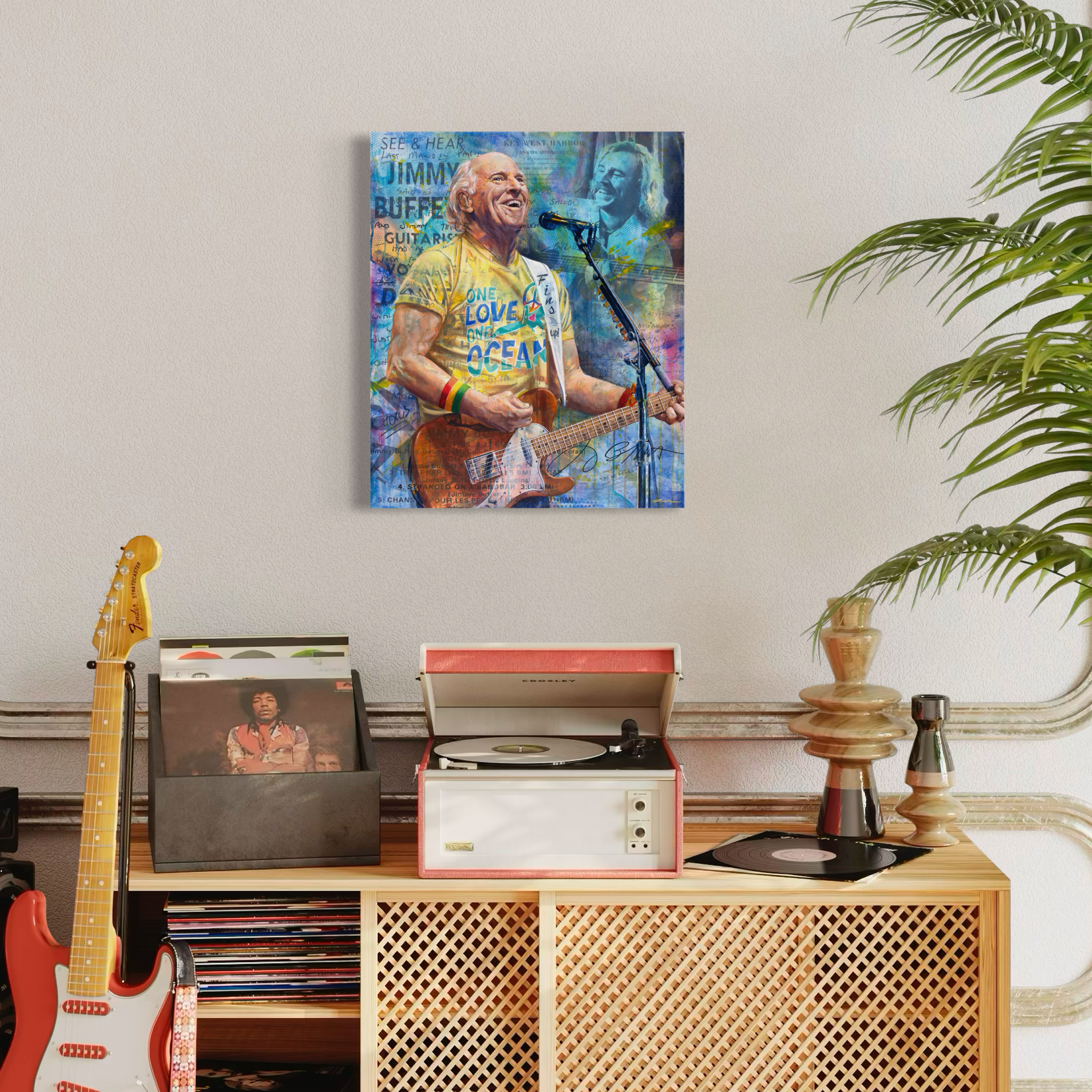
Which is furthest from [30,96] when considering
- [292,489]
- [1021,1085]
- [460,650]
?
[1021,1085]

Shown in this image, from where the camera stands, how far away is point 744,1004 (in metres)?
1.50

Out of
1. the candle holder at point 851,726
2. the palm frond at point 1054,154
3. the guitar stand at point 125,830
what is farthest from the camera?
the candle holder at point 851,726

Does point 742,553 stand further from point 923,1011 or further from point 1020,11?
point 1020,11

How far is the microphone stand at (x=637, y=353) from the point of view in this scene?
72.9 inches

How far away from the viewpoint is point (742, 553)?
6.16 feet

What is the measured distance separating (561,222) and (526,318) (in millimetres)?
189

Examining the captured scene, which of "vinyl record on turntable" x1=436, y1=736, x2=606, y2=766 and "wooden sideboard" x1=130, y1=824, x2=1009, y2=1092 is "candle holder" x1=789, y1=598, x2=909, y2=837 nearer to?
"wooden sideboard" x1=130, y1=824, x2=1009, y2=1092

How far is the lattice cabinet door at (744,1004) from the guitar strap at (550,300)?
3.24ft

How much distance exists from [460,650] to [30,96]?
4.40 feet

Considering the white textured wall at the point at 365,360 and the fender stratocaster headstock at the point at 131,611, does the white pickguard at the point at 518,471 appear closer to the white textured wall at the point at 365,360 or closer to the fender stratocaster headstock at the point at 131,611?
the white textured wall at the point at 365,360

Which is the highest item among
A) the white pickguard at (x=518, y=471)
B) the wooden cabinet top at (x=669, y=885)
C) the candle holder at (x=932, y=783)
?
the white pickguard at (x=518, y=471)

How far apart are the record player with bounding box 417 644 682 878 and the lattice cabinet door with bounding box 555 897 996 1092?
98 millimetres
